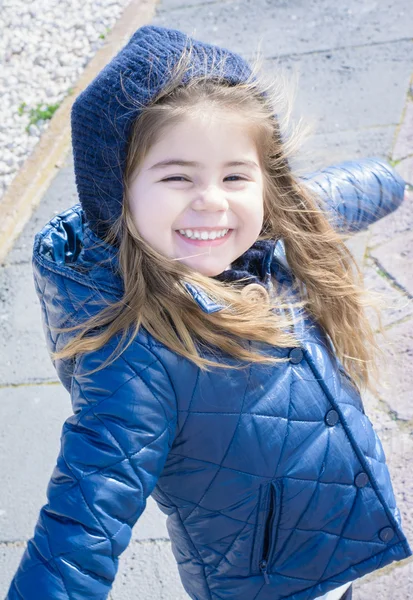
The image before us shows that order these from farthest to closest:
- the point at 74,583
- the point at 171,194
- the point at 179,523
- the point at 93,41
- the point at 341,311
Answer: the point at 93,41 < the point at 341,311 < the point at 179,523 < the point at 171,194 < the point at 74,583

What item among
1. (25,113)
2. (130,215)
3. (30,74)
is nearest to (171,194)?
(130,215)

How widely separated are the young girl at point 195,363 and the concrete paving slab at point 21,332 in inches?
62.6

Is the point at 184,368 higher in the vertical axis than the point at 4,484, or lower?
higher

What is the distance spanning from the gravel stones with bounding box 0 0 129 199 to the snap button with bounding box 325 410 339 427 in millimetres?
3103

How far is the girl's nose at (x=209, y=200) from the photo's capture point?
1.58 meters

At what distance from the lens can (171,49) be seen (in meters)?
1.61

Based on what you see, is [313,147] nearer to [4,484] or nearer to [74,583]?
[4,484]

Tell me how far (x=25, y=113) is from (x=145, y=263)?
143 inches

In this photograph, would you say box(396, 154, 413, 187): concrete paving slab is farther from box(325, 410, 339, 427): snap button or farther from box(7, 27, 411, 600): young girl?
box(325, 410, 339, 427): snap button

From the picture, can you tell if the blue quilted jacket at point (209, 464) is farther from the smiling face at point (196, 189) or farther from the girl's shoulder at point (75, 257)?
the smiling face at point (196, 189)

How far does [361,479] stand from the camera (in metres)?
1.75

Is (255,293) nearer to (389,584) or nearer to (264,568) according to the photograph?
(264,568)

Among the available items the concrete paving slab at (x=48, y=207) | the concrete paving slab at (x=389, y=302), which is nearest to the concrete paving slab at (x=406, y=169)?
the concrete paving slab at (x=389, y=302)

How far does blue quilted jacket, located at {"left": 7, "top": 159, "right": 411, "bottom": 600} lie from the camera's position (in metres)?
1.42
